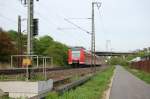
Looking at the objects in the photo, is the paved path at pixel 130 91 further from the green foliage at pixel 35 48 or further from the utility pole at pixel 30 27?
the green foliage at pixel 35 48

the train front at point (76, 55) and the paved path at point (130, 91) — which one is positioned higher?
the train front at point (76, 55)

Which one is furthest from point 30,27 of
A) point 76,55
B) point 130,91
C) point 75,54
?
point 75,54

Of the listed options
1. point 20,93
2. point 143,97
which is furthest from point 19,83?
point 143,97

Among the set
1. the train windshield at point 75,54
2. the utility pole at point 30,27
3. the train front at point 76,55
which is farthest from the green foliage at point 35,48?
the utility pole at point 30,27

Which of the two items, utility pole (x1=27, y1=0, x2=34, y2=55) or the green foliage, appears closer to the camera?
utility pole (x1=27, y1=0, x2=34, y2=55)

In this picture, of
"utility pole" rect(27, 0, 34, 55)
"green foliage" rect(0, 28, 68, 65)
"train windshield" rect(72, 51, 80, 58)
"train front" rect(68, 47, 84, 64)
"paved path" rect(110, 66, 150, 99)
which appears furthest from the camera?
"train windshield" rect(72, 51, 80, 58)

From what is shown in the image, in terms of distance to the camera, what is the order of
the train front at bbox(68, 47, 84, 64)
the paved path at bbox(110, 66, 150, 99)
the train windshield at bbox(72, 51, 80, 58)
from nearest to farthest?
the paved path at bbox(110, 66, 150, 99)
the train front at bbox(68, 47, 84, 64)
the train windshield at bbox(72, 51, 80, 58)

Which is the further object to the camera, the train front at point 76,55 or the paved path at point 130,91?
the train front at point 76,55

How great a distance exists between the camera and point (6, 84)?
54.0 feet

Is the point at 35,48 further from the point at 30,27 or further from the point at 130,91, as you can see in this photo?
the point at 30,27

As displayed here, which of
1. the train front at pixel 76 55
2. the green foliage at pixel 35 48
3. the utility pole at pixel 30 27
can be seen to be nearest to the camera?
the utility pole at pixel 30 27

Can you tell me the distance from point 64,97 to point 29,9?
194 inches

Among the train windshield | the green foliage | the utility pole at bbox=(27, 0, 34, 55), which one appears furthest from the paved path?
the train windshield

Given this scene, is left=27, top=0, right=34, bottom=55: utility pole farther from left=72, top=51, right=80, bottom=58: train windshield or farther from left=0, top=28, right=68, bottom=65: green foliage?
left=72, top=51, right=80, bottom=58: train windshield
